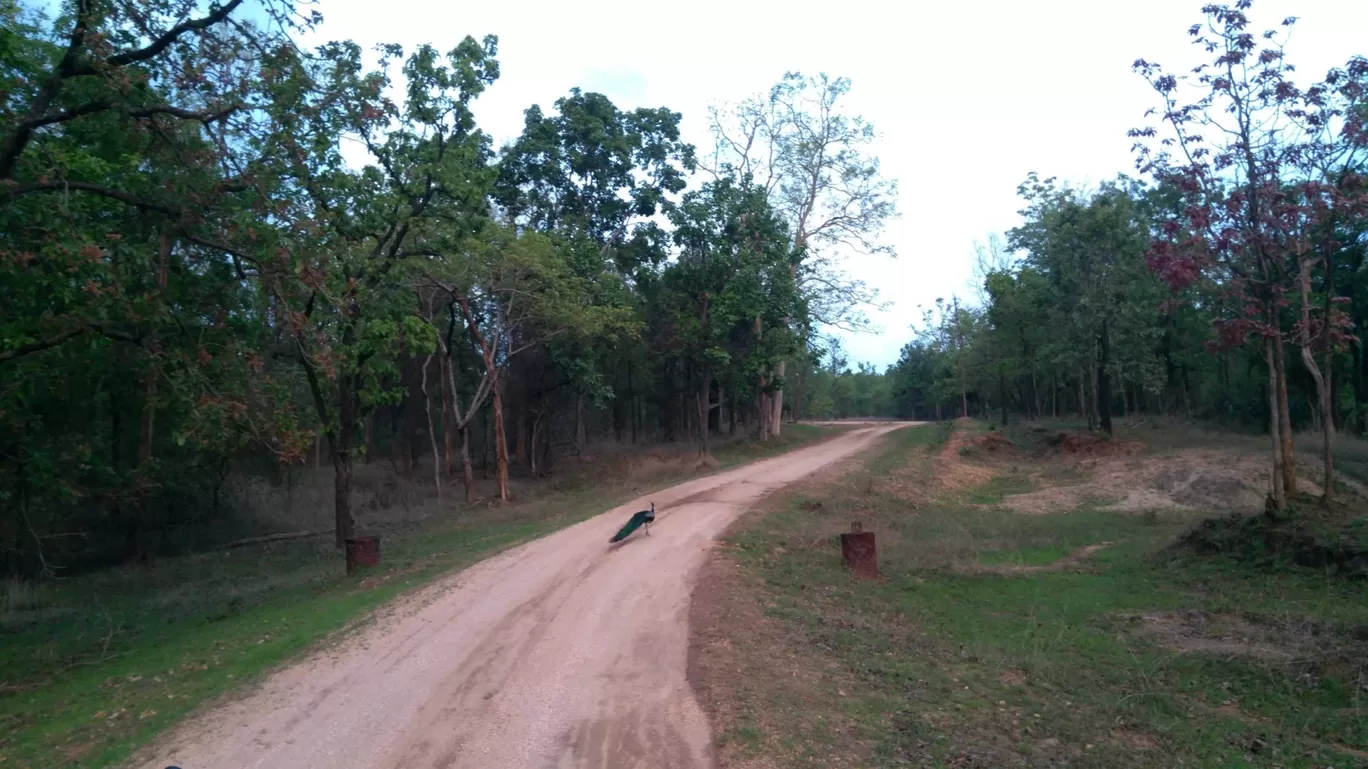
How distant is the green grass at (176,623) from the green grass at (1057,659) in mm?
5276

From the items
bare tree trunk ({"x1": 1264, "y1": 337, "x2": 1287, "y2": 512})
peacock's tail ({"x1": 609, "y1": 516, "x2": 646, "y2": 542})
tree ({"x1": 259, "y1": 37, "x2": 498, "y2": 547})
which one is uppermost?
tree ({"x1": 259, "y1": 37, "x2": 498, "y2": 547})

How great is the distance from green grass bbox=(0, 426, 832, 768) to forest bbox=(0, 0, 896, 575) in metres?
1.68

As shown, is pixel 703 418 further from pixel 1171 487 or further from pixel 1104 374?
pixel 1104 374

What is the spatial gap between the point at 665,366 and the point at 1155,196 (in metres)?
23.1

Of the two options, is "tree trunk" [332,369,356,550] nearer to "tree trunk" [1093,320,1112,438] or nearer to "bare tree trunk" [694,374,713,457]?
"bare tree trunk" [694,374,713,457]

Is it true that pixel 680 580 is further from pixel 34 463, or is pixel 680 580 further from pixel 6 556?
pixel 6 556

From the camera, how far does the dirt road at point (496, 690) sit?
6.65 meters

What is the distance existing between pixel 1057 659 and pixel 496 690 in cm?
611

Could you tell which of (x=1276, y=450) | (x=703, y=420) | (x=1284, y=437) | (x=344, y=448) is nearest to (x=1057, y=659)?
(x=1276, y=450)

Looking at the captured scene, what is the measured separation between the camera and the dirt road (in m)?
6.65

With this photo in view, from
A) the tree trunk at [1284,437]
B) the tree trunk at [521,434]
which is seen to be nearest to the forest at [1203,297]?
the tree trunk at [1284,437]

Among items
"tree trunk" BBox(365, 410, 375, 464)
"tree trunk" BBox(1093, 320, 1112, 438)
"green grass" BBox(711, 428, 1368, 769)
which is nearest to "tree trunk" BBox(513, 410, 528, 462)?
"tree trunk" BBox(365, 410, 375, 464)

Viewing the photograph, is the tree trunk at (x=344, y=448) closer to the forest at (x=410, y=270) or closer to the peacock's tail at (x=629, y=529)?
the forest at (x=410, y=270)

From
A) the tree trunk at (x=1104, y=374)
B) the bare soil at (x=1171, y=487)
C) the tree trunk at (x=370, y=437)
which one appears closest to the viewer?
the bare soil at (x=1171, y=487)
